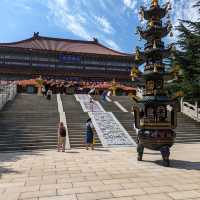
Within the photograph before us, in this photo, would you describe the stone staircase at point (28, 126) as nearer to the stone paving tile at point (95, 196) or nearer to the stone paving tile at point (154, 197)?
the stone paving tile at point (95, 196)

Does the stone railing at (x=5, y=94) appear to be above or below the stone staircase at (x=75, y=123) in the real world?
above

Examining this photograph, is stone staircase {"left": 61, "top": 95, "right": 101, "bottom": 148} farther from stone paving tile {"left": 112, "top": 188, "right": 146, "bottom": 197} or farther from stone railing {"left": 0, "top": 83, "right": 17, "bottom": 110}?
stone paving tile {"left": 112, "top": 188, "right": 146, "bottom": 197}

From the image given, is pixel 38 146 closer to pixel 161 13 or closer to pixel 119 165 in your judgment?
pixel 119 165

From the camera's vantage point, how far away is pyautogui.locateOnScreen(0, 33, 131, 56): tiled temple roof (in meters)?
45.0

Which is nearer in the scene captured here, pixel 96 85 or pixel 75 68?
pixel 96 85

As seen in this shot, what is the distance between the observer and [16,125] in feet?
57.6

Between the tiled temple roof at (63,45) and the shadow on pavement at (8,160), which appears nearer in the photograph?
the shadow on pavement at (8,160)

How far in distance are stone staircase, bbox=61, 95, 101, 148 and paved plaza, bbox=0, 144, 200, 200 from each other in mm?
4067

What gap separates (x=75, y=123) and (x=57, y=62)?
25.8 meters

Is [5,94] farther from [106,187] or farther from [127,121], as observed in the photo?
[106,187]

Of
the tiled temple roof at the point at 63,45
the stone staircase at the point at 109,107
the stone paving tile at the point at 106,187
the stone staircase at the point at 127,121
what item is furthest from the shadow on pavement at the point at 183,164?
the tiled temple roof at the point at 63,45

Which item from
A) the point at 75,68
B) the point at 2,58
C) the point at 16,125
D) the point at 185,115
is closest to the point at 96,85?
the point at 75,68

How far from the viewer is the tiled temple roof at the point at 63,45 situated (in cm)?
4500

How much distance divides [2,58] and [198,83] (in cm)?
2825
